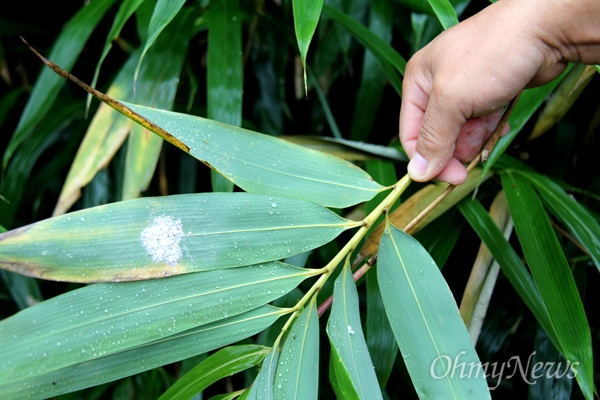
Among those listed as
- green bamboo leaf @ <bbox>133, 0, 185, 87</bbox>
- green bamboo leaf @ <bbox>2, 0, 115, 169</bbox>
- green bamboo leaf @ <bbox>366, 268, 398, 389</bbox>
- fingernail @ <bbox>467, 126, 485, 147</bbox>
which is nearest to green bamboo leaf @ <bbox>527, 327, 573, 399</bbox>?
green bamboo leaf @ <bbox>366, 268, 398, 389</bbox>

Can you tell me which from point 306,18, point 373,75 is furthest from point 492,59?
point 373,75

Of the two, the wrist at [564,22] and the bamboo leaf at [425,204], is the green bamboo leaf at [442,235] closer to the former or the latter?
the bamboo leaf at [425,204]

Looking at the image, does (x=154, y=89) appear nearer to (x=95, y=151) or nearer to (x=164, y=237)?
(x=95, y=151)

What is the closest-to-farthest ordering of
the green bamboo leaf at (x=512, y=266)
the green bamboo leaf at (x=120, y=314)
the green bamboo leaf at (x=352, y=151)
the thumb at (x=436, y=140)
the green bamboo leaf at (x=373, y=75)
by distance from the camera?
the green bamboo leaf at (x=120, y=314) → the thumb at (x=436, y=140) → the green bamboo leaf at (x=512, y=266) → the green bamboo leaf at (x=352, y=151) → the green bamboo leaf at (x=373, y=75)

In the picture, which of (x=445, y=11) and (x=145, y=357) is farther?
(x=445, y=11)

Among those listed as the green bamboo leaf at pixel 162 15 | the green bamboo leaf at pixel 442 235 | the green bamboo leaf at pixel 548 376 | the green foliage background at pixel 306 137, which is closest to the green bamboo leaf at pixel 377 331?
the green foliage background at pixel 306 137

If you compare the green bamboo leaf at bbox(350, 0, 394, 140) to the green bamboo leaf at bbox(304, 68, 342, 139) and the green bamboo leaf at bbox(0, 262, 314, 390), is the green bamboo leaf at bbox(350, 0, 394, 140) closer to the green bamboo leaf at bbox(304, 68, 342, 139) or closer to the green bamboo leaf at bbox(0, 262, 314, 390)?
the green bamboo leaf at bbox(304, 68, 342, 139)

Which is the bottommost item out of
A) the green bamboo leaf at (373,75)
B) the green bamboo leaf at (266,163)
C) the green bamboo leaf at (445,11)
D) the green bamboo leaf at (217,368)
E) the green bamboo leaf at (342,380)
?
the green bamboo leaf at (342,380)

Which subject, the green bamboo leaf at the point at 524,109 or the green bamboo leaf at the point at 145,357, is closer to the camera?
the green bamboo leaf at the point at 145,357
